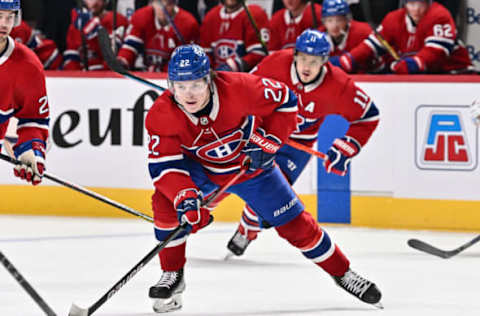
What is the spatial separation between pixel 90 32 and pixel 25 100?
2663mm

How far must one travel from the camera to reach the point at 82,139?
5953 millimetres

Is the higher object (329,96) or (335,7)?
(335,7)

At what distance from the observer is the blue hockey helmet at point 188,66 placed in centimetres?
333

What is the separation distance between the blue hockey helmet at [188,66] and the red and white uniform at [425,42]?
8.46ft

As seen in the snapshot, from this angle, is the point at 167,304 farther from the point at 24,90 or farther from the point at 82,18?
the point at 82,18

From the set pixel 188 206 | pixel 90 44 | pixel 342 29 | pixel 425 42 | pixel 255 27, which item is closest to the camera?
pixel 188 206

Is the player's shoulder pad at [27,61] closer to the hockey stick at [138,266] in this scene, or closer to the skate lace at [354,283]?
the hockey stick at [138,266]

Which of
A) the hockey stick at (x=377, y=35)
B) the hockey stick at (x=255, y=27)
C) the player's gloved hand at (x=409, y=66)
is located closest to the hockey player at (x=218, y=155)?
the player's gloved hand at (x=409, y=66)

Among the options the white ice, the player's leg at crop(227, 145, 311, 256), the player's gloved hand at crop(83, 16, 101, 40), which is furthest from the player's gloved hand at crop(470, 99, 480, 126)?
the player's gloved hand at crop(83, 16, 101, 40)

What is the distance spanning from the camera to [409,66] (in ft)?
18.6

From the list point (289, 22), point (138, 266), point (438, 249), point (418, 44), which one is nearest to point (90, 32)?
point (289, 22)

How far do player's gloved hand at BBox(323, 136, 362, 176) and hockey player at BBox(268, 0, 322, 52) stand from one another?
5.64 ft

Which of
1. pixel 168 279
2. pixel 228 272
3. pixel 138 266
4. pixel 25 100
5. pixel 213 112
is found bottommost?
pixel 228 272

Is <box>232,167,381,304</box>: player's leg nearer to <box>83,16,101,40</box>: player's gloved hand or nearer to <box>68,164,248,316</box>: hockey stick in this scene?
<box>68,164,248,316</box>: hockey stick
